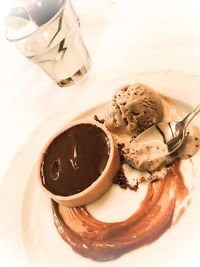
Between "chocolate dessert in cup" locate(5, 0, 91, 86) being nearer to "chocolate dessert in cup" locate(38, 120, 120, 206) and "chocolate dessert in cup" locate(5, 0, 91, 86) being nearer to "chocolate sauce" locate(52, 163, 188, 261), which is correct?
"chocolate dessert in cup" locate(38, 120, 120, 206)

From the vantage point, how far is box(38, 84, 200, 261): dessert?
1013 mm

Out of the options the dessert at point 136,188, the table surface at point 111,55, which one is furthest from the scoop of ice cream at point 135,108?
the table surface at point 111,55

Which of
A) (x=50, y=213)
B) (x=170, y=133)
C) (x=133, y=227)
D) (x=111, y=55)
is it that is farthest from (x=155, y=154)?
(x=111, y=55)

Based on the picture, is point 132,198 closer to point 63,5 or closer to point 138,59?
point 138,59

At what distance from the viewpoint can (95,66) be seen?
4.56 feet

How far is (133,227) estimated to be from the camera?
1031mm

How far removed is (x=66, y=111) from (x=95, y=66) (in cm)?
20

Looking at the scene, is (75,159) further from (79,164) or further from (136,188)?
(136,188)

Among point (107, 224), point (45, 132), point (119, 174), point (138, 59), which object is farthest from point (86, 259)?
point (138, 59)

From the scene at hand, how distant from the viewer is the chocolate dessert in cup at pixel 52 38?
127 cm

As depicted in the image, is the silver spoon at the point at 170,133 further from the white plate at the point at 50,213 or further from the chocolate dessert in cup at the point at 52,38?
the chocolate dessert in cup at the point at 52,38

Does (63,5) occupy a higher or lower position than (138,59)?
higher

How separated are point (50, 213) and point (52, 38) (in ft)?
1.79

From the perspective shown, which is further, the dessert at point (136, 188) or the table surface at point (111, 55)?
the table surface at point (111, 55)
